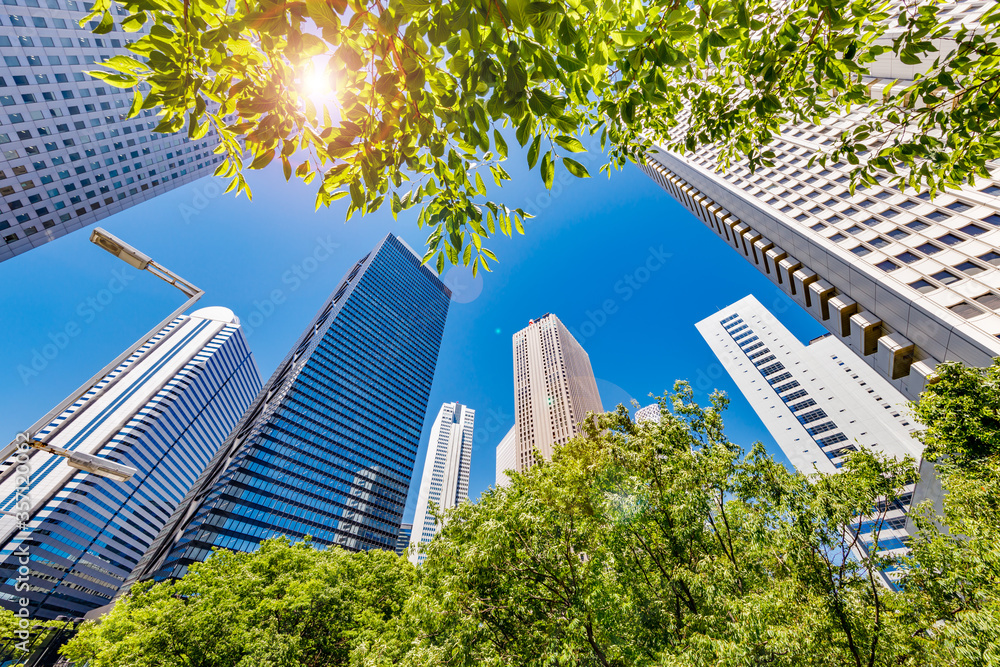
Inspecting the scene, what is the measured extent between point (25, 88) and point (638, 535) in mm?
73682

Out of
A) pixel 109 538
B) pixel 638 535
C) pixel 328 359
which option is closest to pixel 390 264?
pixel 328 359

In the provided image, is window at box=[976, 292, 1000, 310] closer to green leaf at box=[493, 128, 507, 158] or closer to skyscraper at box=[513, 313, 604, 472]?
green leaf at box=[493, 128, 507, 158]

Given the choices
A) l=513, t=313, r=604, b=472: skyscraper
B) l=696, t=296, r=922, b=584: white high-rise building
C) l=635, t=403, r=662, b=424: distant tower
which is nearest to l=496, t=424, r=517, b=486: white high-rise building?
l=513, t=313, r=604, b=472: skyscraper

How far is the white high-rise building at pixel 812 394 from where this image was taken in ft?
158

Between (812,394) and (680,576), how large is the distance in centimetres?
6589

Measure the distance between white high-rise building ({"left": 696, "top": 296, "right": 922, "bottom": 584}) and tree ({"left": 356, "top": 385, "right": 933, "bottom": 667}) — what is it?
158ft

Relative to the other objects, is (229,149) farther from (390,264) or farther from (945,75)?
(390,264)

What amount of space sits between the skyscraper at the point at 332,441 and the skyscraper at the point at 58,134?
40.6 m

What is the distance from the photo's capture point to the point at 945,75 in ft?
11.0

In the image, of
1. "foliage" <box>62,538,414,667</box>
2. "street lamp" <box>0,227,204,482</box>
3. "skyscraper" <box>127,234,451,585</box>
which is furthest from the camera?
"skyscraper" <box>127,234,451,585</box>

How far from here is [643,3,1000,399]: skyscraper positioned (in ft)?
49.0

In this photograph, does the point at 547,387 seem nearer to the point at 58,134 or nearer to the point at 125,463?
the point at 58,134

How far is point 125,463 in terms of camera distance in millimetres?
84000

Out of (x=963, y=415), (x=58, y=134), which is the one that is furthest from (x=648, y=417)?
(x=58, y=134)
